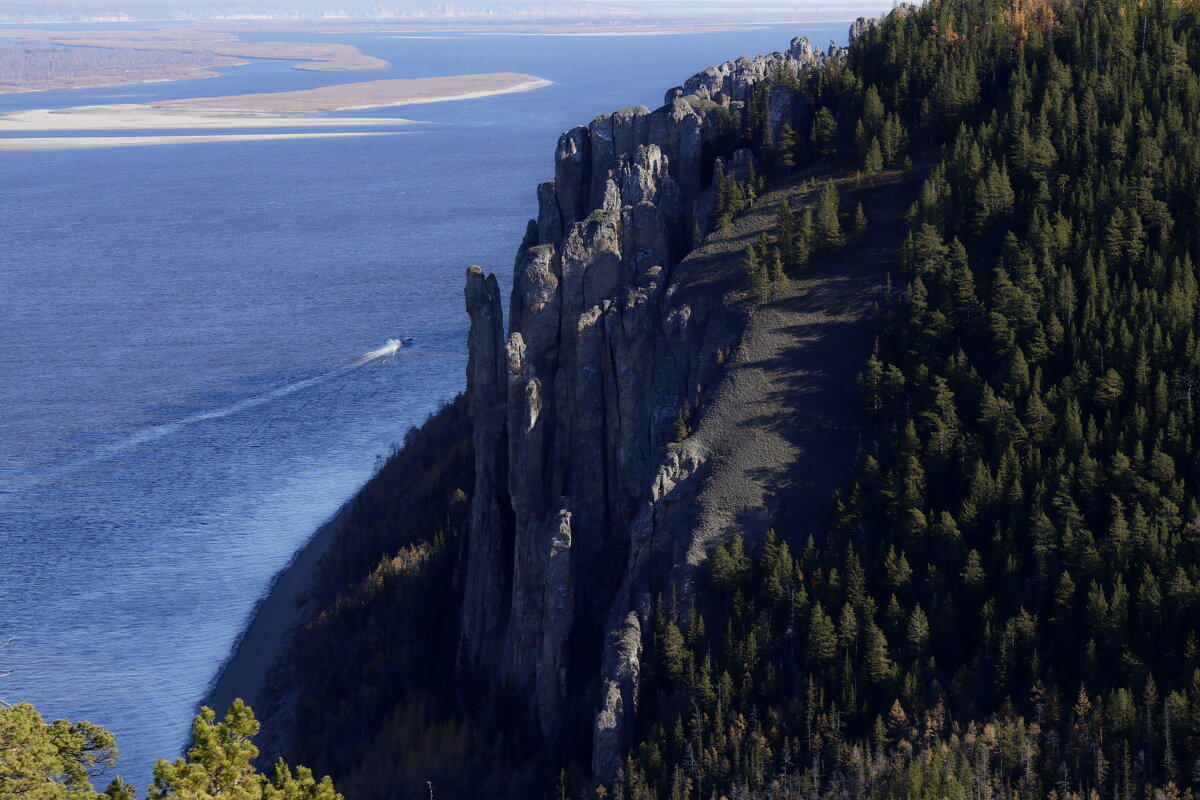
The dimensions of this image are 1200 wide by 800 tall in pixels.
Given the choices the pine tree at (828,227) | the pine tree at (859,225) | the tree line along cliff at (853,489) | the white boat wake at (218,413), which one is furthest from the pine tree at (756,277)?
the white boat wake at (218,413)

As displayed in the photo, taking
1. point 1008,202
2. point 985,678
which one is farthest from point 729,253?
point 985,678

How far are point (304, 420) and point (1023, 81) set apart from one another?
79250mm

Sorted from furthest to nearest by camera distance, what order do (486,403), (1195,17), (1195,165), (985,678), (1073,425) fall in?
(1195,17)
(486,403)
(1195,165)
(1073,425)
(985,678)

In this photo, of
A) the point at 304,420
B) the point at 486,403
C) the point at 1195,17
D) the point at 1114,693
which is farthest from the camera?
the point at 304,420

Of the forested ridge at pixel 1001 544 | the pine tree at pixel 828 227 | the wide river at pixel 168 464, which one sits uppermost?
the pine tree at pixel 828 227

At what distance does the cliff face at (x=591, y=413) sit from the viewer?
84562 mm

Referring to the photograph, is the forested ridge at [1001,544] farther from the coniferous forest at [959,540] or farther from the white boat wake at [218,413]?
the white boat wake at [218,413]

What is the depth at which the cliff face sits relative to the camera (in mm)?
84562

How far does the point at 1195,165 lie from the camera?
300 ft

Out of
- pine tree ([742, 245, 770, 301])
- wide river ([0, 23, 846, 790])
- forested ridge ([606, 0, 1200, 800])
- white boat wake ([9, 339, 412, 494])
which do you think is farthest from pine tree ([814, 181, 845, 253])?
white boat wake ([9, 339, 412, 494])

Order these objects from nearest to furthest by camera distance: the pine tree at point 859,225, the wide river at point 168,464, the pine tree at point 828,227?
the pine tree at point 828,227 < the pine tree at point 859,225 < the wide river at point 168,464

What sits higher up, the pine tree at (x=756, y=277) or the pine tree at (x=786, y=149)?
the pine tree at (x=786, y=149)

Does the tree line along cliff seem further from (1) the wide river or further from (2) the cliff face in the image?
(1) the wide river

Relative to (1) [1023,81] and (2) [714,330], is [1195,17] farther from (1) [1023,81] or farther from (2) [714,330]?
(2) [714,330]
